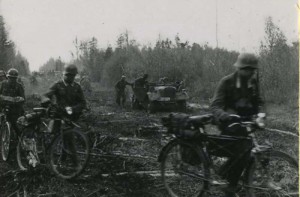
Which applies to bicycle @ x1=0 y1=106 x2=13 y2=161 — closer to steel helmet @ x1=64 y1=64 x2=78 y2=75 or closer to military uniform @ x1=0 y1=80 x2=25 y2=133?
military uniform @ x1=0 y1=80 x2=25 y2=133

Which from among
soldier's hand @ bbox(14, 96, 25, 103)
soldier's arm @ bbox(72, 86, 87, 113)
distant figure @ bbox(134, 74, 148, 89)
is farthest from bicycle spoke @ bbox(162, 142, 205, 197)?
distant figure @ bbox(134, 74, 148, 89)

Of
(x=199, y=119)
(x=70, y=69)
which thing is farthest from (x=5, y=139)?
(x=199, y=119)

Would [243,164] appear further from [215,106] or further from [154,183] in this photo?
[154,183]

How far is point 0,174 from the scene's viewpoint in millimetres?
6152

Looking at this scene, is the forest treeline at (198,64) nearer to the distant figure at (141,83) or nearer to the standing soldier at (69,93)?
the distant figure at (141,83)

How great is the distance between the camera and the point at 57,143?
5.82m

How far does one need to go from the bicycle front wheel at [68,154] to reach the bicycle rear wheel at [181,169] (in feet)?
3.87

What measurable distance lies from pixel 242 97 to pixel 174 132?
32.3 inches

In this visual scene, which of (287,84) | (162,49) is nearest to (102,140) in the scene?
(287,84)

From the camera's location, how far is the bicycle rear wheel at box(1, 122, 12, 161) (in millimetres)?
7103

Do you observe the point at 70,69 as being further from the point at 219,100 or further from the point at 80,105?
the point at 219,100

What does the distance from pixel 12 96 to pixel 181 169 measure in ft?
14.3

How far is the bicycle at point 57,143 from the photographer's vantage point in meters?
5.70

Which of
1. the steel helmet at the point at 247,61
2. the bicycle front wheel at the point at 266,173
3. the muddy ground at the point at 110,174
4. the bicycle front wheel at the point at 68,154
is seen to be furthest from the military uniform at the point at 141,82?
the bicycle front wheel at the point at 266,173
